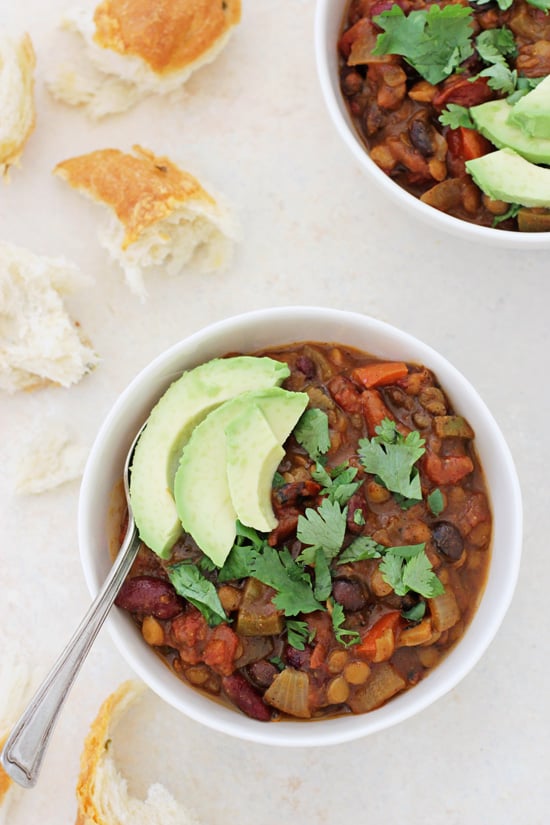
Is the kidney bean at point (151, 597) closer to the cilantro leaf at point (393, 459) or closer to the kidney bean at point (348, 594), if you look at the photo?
the kidney bean at point (348, 594)

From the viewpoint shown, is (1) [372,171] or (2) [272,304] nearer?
(1) [372,171]

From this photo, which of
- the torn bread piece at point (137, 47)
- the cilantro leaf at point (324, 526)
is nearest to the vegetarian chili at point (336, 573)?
the cilantro leaf at point (324, 526)

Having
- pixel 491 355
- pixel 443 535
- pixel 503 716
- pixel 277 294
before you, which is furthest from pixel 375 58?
pixel 503 716

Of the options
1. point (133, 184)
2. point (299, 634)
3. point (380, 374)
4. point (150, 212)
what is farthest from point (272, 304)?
point (299, 634)

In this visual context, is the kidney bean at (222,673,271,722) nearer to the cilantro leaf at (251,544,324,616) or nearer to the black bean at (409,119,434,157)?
the cilantro leaf at (251,544,324,616)

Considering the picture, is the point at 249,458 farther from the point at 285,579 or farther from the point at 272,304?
the point at 272,304

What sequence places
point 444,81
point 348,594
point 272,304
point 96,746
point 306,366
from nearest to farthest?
point 348,594, point 306,366, point 444,81, point 96,746, point 272,304
